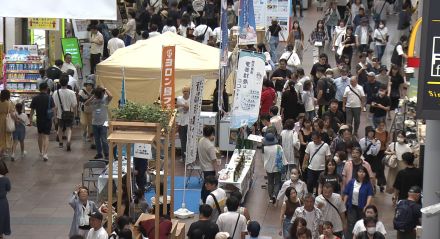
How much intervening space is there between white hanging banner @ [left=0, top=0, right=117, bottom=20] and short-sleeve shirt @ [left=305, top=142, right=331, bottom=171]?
3989 mm

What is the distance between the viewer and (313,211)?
16.6m

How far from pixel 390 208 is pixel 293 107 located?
468 cm

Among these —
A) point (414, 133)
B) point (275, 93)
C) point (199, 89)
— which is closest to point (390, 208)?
point (414, 133)

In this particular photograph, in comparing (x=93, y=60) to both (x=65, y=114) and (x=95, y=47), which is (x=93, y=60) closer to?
(x=95, y=47)

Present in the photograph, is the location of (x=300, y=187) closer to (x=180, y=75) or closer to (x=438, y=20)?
(x=438, y=20)

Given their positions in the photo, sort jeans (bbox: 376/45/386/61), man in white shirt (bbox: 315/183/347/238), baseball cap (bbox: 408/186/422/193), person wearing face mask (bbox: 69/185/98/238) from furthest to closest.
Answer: jeans (bbox: 376/45/386/61), man in white shirt (bbox: 315/183/347/238), person wearing face mask (bbox: 69/185/98/238), baseball cap (bbox: 408/186/422/193)

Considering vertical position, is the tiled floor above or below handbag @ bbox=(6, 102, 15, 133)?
below

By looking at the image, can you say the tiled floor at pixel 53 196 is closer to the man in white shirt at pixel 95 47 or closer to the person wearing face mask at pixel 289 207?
the person wearing face mask at pixel 289 207

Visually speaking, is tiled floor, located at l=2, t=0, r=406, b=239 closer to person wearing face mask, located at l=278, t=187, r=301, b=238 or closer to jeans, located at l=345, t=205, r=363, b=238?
jeans, located at l=345, t=205, r=363, b=238

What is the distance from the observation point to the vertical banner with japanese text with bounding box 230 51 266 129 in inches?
849

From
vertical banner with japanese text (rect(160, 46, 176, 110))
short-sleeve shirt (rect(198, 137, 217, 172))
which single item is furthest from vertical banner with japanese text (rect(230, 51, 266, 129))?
vertical banner with japanese text (rect(160, 46, 176, 110))

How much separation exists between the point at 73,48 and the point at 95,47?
81 cm

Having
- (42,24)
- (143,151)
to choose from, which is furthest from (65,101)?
(143,151)

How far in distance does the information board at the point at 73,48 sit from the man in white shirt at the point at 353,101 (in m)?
8.84
